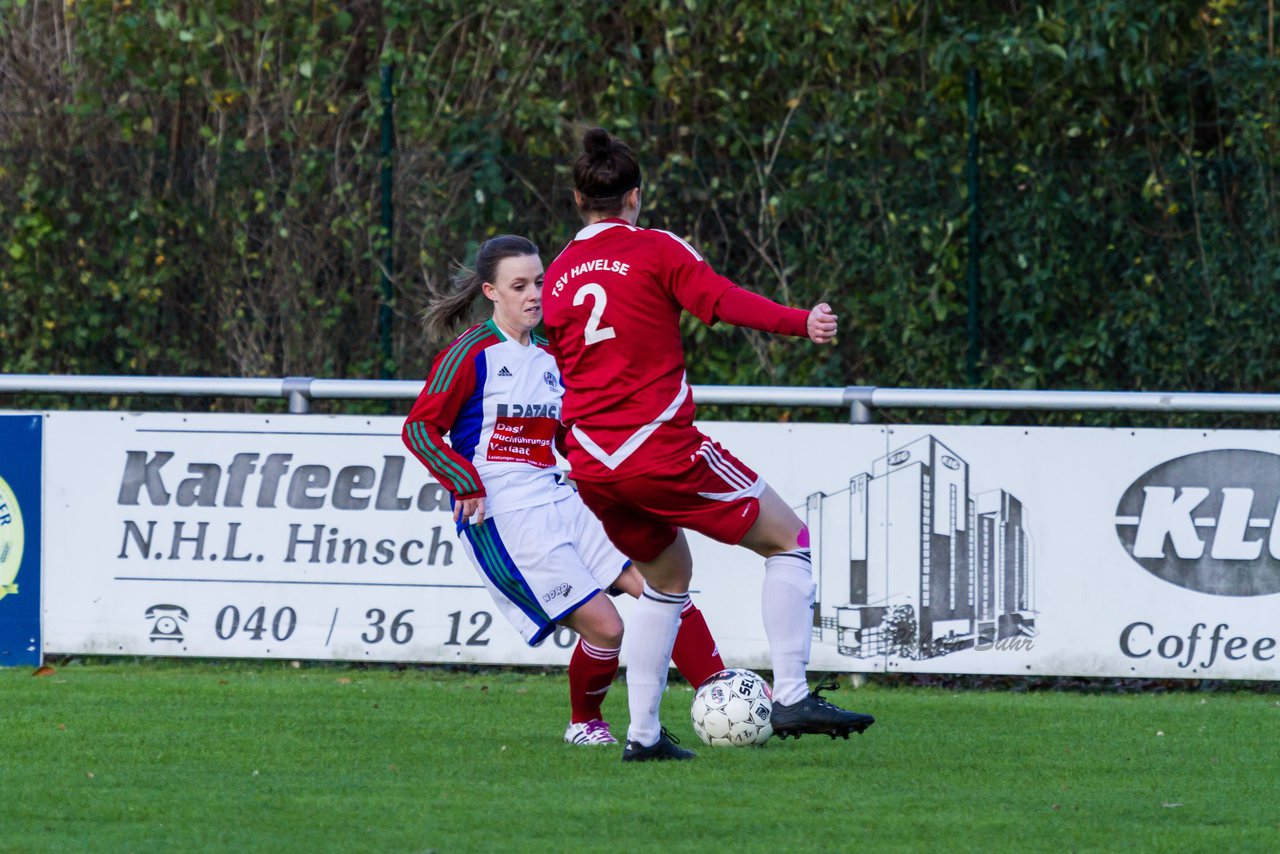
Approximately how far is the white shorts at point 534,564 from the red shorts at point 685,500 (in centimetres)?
38

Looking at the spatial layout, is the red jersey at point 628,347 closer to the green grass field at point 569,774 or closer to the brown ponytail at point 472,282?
the brown ponytail at point 472,282

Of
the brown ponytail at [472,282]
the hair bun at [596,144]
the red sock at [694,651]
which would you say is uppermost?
the hair bun at [596,144]

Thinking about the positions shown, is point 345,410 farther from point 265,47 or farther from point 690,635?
point 690,635

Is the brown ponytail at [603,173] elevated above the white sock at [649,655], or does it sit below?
above

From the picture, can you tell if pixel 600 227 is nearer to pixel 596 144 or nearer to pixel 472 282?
pixel 596 144

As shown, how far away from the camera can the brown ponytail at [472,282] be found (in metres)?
6.55

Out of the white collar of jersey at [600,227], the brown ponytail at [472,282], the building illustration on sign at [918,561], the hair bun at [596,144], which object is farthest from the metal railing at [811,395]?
the hair bun at [596,144]

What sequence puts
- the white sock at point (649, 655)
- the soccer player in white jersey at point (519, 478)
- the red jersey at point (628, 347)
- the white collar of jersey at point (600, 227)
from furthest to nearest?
the soccer player in white jersey at point (519, 478), the white sock at point (649, 655), the white collar of jersey at point (600, 227), the red jersey at point (628, 347)

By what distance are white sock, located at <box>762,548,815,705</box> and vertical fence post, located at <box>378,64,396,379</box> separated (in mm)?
4718

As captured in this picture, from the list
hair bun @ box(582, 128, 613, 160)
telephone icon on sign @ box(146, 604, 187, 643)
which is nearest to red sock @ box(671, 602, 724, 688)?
hair bun @ box(582, 128, 613, 160)

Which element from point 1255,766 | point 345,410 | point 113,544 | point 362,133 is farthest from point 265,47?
point 1255,766

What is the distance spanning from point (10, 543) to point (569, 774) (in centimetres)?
378

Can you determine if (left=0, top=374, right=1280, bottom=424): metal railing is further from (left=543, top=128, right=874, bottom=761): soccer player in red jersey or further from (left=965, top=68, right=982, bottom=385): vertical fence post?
(left=543, top=128, right=874, bottom=761): soccer player in red jersey

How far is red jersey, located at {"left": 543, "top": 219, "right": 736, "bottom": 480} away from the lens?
5875 millimetres
